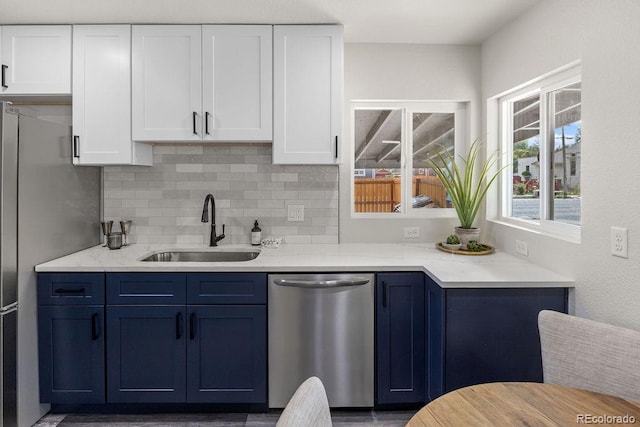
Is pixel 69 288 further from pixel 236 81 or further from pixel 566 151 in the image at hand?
pixel 566 151

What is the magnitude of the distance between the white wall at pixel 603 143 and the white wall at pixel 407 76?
817mm

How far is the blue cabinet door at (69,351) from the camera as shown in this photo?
251cm

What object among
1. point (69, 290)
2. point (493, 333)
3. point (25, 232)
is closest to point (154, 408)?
point (69, 290)

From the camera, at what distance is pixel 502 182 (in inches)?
124

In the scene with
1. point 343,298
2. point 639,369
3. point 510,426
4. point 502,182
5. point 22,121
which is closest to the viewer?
point 510,426

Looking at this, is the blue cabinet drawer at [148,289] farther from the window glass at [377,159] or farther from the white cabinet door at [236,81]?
the window glass at [377,159]

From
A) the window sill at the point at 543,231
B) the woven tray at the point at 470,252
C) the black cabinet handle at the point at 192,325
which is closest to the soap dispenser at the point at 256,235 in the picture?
the black cabinet handle at the point at 192,325

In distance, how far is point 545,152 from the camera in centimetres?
261

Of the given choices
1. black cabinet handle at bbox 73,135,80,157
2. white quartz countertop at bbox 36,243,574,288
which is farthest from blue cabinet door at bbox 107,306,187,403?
black cabinet handle at bbox 73,135,80,157

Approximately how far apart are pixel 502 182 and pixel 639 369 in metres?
1.87

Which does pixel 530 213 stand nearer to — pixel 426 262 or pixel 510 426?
pixel 426 262

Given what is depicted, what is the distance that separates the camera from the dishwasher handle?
8.21 ft

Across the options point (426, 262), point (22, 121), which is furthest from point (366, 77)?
point (22, 121)

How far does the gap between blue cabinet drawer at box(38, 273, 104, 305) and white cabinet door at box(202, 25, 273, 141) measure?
3.53 ft
